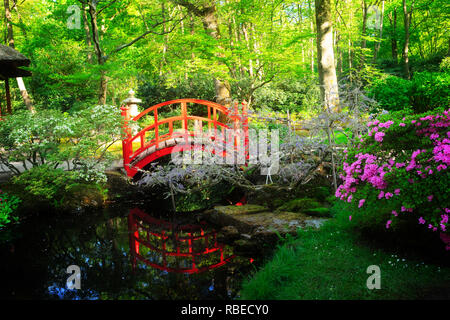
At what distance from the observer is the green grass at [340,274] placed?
3.40 meters

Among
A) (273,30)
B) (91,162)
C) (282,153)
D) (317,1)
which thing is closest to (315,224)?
(282,153)

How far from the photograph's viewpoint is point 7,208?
744 centimetres

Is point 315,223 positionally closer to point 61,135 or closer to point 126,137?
point 126,137

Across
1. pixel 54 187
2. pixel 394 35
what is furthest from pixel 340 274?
pixel 394 35

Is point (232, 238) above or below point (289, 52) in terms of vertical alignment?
below

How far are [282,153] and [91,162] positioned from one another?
4.54m

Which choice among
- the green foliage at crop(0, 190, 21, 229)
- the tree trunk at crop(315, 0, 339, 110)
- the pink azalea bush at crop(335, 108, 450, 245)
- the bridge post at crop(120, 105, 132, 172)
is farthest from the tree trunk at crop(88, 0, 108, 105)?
the pink azalea bush at crop(335, 108, 450, 245)

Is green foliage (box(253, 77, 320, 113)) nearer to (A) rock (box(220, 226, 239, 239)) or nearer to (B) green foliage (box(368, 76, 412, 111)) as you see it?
(B) green foliage (box(368, 76, 412, 111))

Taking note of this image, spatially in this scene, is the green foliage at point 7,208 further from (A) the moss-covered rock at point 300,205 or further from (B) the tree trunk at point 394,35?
(B) the tree trunk at point 394,35

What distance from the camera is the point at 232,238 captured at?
625 cm

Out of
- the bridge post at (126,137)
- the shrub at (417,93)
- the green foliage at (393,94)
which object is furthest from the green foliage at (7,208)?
the green foliage at (393,94)

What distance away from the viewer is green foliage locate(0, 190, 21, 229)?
7324 millimetres

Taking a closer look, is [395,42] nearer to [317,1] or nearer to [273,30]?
[273,30]

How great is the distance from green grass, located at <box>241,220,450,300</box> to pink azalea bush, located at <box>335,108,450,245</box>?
1.32 feet
